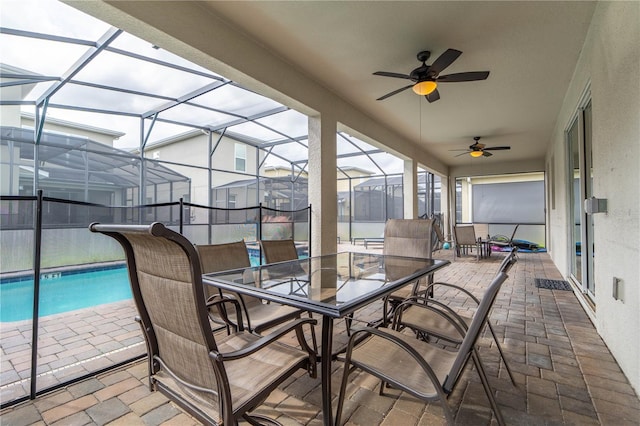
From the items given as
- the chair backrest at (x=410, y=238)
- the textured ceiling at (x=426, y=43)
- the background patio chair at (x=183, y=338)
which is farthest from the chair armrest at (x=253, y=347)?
the textured ceiling at (x=426, y=43)

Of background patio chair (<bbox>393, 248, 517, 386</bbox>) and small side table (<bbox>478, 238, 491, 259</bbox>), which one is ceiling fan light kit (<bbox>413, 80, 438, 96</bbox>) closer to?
background patio chair (<bbox>393, 248, 517, 386</bbox>)

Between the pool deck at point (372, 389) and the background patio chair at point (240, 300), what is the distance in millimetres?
403

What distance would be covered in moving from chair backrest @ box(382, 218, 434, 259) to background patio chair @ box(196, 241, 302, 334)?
149 centimetres

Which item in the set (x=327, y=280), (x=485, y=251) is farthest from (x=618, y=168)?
(x=485, y=251)

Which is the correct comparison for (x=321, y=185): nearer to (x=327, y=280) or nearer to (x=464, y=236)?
(x=327, y=280)

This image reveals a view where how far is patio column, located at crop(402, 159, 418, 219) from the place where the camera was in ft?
23.1

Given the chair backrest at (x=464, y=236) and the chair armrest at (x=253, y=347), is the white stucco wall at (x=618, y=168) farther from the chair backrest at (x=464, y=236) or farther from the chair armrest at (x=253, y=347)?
the chair backrest at (x=464, y=236)

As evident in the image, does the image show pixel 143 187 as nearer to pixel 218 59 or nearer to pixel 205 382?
pixel 218 59

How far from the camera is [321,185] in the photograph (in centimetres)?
396

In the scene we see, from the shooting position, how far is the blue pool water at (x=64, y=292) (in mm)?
2139

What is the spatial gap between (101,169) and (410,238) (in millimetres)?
6092

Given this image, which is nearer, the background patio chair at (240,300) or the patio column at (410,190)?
the background patio chair at (240,300)

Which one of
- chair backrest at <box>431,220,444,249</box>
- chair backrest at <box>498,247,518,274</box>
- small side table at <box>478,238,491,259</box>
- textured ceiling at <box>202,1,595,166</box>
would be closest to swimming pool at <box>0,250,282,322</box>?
chair backrest at <box>498,247,518,274</box>

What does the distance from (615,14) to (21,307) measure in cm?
506
